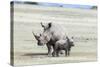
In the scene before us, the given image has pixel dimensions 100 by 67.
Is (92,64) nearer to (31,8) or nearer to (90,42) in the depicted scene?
(90,42)

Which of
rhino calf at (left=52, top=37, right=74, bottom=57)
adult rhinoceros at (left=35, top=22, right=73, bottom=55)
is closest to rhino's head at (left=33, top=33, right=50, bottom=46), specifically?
adult rhinoceros at (left=35, top=22, right=73, bottom=55)

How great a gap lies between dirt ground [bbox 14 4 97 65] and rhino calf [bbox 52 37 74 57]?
0.19ft

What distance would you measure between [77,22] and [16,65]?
101cm

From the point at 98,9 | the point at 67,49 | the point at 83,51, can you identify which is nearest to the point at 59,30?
the point at 67,49

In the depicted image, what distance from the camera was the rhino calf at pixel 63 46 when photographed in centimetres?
259

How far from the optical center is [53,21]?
8.42 ft

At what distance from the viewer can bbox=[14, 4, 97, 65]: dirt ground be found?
241 cm

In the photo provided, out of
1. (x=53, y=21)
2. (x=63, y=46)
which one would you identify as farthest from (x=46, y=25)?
(x=63, y=46)

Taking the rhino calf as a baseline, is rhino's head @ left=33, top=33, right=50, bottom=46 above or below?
above

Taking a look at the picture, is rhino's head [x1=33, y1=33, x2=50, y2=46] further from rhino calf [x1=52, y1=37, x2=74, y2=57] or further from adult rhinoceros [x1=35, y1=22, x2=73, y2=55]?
rhino calf [x1=52, y1=37, x2=74, y2=57]

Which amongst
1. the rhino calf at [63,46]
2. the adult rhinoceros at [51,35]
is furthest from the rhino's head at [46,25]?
the rhino calf at [63,46]
